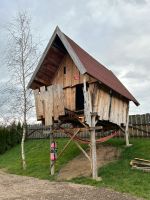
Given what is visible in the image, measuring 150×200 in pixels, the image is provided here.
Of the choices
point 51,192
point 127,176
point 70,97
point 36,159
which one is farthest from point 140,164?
point 36,159

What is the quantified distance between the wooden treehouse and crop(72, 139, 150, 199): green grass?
0.93 meters

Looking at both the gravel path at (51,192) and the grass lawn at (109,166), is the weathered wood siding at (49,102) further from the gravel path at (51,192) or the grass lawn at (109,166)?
the gravel path at (51,192)

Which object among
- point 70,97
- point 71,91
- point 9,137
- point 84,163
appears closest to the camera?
point 70,97

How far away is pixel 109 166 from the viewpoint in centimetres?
1977

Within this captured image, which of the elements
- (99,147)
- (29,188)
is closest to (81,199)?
(29,188)

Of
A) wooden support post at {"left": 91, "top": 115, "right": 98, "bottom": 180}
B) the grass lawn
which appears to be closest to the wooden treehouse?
wooden support post at {"left": 91, "top": 115, "right": 98, "bottom": 180}

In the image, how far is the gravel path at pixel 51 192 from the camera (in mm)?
13844

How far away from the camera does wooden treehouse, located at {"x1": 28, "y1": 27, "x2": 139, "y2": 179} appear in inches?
738

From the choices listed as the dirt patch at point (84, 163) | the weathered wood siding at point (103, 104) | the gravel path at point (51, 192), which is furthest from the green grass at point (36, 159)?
the weathered wood siding at point (103, 104)

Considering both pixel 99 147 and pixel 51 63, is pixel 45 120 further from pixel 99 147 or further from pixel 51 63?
pixel 99 147

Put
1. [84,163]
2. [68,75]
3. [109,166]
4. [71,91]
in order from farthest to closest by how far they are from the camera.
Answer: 1. [84,163]
2. [68,75]
3. [71,91]
4. [109,166]

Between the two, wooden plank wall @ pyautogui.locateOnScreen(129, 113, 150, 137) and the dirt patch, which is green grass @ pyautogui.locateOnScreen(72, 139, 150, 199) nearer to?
the dirt patch

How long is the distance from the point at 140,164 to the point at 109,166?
184 cm

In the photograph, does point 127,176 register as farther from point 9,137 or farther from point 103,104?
point 9,137
